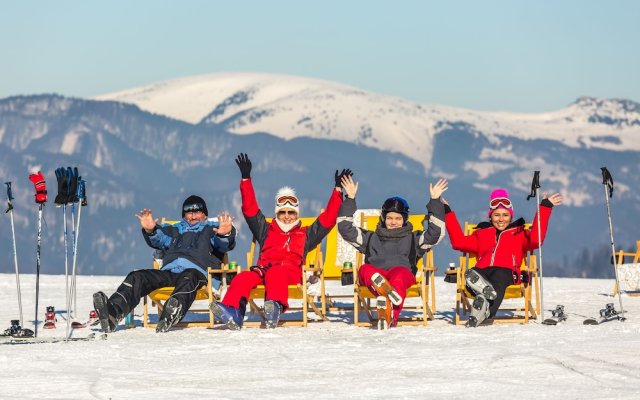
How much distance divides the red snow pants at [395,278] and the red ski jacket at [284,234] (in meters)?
0.57

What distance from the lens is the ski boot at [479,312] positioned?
33.8 feet

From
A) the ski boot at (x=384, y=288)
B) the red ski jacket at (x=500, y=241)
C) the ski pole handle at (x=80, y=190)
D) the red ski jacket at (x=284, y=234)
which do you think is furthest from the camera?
the red ski jacket at (x=284, y=234)

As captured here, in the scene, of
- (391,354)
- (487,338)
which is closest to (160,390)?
(391,354)

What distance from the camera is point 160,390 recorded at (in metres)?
7.13

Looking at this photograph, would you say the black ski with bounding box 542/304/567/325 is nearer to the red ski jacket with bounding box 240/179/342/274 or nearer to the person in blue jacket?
the red ski jacket with bounding box 240/179/342/274

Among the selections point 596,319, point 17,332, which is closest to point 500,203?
point 596,319

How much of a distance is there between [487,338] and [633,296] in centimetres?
534

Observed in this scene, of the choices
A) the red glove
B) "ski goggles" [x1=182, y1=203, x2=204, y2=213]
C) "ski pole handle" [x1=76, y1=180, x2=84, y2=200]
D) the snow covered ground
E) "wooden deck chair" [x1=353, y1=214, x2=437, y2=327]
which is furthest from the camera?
"ski goggles" [x1=182, y1=203, x2=204, y2=213]

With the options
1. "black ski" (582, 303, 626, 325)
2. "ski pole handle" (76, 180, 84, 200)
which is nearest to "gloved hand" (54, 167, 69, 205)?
"ski pole handle" (76, 180, 84, 200)

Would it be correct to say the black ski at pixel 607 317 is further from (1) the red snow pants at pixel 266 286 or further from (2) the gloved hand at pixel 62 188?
(2) the gloved hand at pixel 62 188

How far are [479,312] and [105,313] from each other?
2.74 metres

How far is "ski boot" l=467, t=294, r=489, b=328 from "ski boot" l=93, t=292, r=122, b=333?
2597mm

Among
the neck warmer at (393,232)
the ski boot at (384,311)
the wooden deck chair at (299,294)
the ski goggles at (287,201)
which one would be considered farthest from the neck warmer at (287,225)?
the ski boot at (384,311)

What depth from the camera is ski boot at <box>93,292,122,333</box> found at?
9.95 metres
